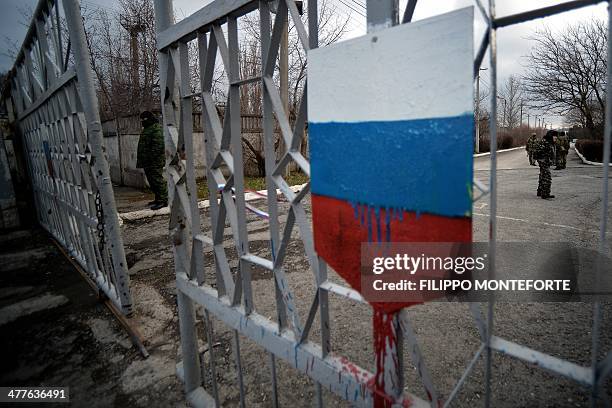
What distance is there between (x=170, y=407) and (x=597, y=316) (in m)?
2.16

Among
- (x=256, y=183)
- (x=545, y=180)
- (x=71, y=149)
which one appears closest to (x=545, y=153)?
(x=545, y=180)

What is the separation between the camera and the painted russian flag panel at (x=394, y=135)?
626mm

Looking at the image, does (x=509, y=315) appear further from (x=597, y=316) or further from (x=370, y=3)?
(x=370, y=3)

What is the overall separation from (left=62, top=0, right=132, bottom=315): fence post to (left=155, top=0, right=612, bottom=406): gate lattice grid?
4.16 ft

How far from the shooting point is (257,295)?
3283 mm

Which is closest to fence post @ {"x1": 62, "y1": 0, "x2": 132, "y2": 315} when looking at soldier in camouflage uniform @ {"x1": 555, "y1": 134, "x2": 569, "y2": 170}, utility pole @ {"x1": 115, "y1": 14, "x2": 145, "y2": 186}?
utility pole @ {"x1": 115, "y1": 14, "x2": 145, "y2": 186}

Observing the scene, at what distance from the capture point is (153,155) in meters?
6.91

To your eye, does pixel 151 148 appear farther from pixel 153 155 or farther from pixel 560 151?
pixel 560 151

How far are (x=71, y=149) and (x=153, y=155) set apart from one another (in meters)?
3.50

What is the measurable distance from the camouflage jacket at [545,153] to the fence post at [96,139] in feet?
26.0

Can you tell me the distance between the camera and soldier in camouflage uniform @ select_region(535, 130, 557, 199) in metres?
7.05

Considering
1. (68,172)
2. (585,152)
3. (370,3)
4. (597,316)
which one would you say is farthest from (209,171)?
(585,152)

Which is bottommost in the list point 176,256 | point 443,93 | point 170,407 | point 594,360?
point 170,407

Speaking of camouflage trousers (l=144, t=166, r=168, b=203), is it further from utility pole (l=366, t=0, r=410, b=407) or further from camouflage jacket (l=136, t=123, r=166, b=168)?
utility pole (l=366, t=0, r=410, b=407)
